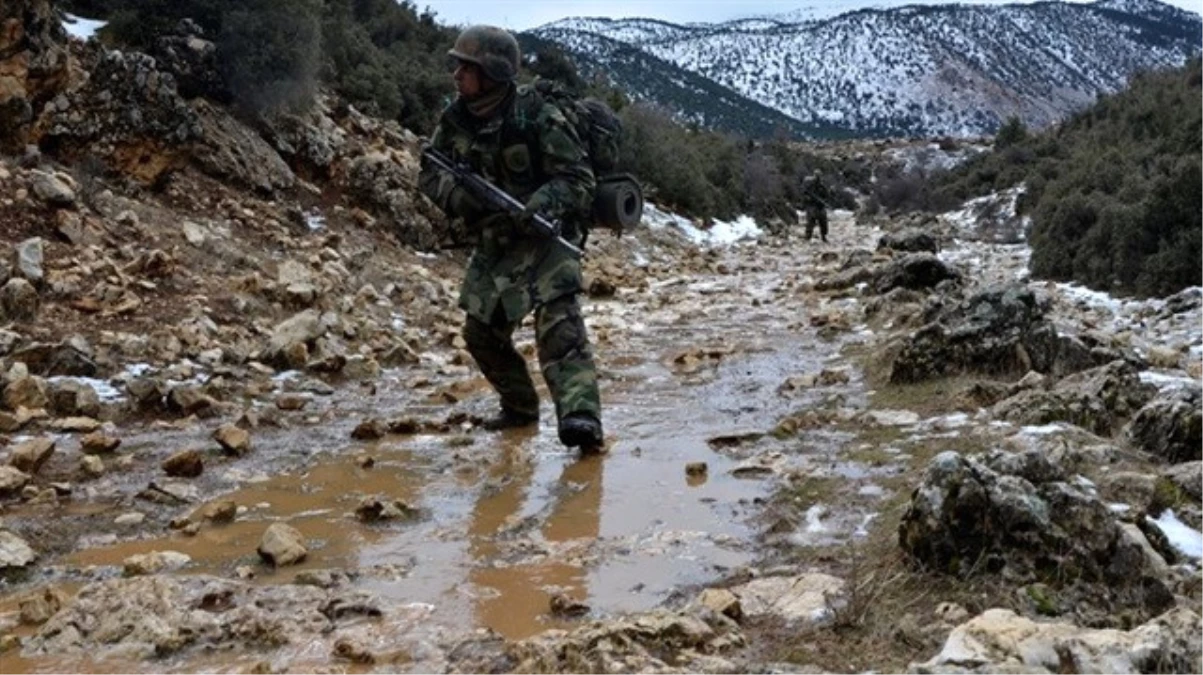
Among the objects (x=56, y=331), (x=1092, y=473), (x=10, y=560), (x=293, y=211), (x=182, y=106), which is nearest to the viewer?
(x=10, y=560)

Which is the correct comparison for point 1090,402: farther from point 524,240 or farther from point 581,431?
point 524,240

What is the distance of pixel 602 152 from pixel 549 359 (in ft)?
3.81

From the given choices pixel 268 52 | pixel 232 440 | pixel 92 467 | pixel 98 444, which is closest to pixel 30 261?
pixel 98 444

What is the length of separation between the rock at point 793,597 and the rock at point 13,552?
7.50 ft

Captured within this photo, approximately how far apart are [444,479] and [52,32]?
22.9 ft

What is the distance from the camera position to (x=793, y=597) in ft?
9.96

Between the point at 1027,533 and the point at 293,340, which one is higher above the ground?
the point at 1027,533

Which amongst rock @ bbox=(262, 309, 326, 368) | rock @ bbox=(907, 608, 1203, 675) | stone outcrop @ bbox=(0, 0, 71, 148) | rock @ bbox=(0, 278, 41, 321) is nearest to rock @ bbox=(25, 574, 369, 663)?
rock @ bbox=(907, 608, 1203, 675)

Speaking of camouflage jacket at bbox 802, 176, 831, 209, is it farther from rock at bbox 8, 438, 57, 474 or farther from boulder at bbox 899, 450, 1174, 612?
boulder at bbox 899, 450, 1174, 612

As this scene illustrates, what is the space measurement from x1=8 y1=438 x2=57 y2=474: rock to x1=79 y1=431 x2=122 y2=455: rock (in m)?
0.30

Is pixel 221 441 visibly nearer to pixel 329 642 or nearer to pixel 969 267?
pixel 329 642

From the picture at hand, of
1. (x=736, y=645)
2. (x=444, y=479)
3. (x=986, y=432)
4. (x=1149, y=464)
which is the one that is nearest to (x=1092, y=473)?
(x=1149, y=464)

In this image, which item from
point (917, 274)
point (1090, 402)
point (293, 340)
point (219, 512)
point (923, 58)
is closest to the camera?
point (219, 512)

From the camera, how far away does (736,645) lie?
2.73 meters
